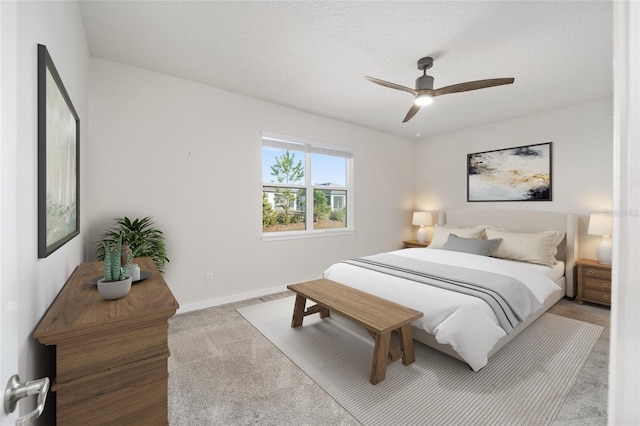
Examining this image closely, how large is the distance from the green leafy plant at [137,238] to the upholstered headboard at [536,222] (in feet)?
14.3

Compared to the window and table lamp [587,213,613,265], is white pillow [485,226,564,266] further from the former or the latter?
the window

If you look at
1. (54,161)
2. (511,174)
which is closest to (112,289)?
(54,161)

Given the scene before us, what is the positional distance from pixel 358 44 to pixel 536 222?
3.49m

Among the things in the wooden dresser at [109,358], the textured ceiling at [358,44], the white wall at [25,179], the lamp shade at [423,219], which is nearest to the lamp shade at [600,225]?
the textured ceiling at [358,44]

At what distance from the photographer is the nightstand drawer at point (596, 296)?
328 centimetres

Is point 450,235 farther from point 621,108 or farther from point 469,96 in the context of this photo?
point 621,108

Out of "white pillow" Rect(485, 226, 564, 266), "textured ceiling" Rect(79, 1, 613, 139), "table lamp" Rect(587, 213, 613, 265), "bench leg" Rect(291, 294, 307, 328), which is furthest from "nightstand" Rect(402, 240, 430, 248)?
"bench leg" Rect(291, 294, 307, 328)

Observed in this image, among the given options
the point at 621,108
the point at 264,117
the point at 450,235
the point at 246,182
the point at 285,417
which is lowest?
the point at 285,417

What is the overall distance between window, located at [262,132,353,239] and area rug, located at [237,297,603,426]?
1.64 meters

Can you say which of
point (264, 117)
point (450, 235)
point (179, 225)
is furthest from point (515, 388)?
point (264, 117)

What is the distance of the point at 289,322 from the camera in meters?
2.94

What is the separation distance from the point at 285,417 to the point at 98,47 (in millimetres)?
3275

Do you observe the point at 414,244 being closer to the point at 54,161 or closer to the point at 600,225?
the point at 600,225

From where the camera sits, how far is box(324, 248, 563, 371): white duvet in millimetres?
1981
